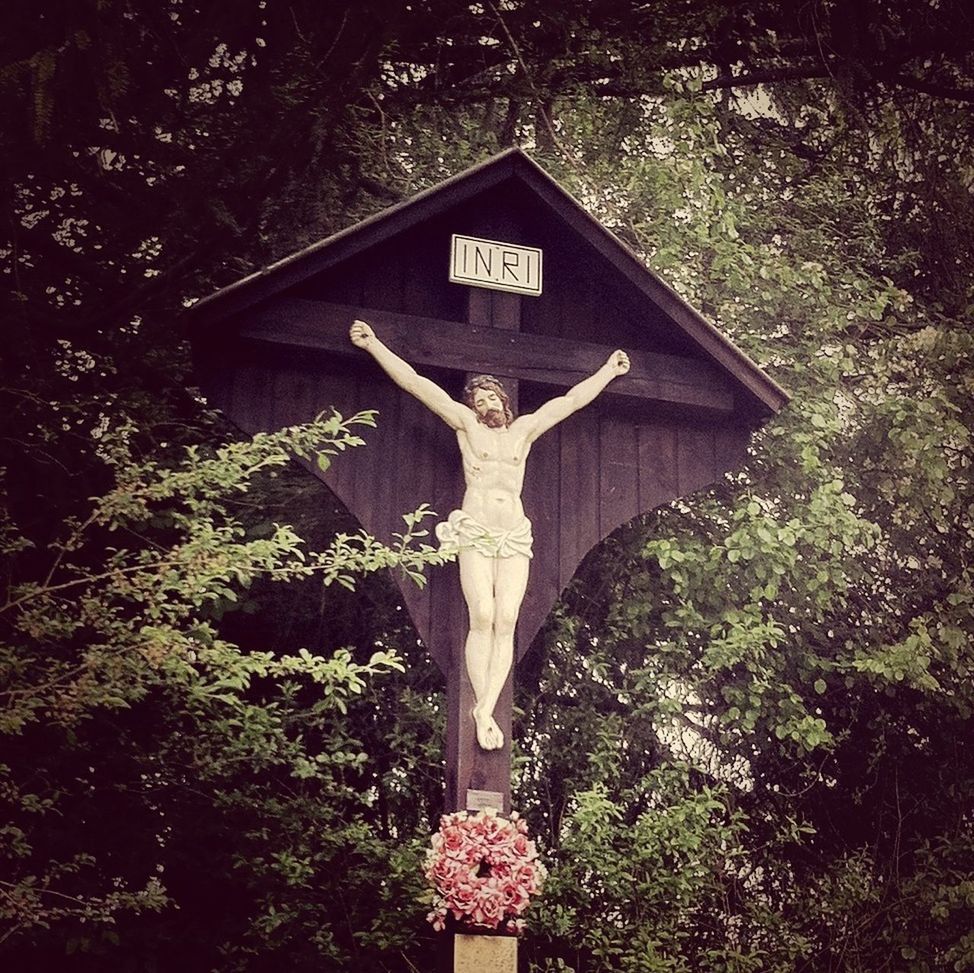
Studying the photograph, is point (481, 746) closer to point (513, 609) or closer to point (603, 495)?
point (513, 609)

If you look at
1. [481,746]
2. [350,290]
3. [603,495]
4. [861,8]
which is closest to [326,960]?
[481,746]

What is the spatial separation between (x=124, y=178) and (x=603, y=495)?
2.43 meters

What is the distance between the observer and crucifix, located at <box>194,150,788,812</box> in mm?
4746

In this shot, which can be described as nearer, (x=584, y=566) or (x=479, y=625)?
(x=479, y=625)

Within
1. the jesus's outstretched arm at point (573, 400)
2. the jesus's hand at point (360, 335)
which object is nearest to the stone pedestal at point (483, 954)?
the jesus's outstretched arm at point (573, 400)

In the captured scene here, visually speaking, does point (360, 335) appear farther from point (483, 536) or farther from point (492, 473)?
point (483, 536)

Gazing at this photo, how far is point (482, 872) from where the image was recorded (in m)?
4.27

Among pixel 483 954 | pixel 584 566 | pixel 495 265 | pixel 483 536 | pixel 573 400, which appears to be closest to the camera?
pixel 483 954

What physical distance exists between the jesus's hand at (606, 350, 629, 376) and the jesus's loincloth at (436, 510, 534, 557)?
70cm

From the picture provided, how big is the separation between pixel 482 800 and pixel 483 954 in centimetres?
49

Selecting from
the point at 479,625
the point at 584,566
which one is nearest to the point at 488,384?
the point at 479,625

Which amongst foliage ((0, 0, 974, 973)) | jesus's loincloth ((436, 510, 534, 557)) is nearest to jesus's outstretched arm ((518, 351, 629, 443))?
jesus's loincloth ((436, 510, 534, 557))

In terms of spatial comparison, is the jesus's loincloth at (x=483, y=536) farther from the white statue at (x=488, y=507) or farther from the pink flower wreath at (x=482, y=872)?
the pink flower wreath at (x=482, y=872)

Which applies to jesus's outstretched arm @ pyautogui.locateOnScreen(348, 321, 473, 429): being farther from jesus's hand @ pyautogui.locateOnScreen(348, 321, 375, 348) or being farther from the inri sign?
the inri sign
